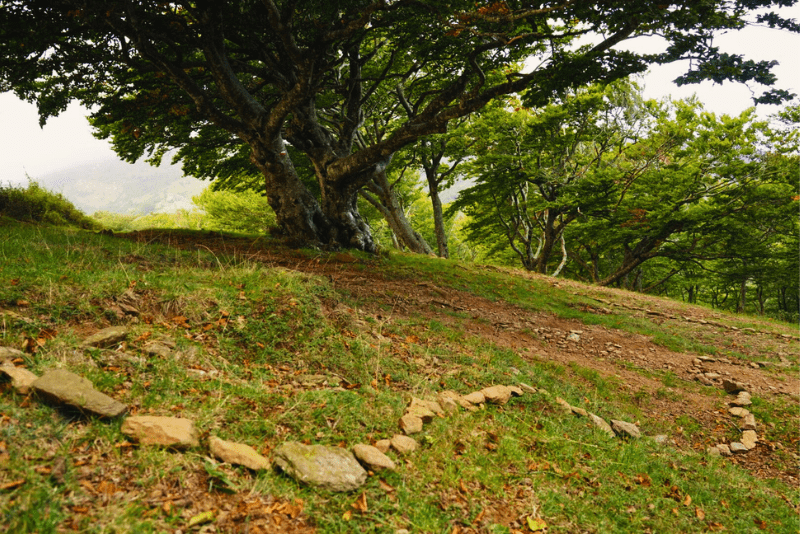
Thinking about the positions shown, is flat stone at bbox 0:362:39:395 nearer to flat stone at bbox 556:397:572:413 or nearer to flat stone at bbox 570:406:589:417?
flat stone at bbox 556:397:572:413

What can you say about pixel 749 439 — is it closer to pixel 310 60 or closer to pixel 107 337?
pixel 107 337

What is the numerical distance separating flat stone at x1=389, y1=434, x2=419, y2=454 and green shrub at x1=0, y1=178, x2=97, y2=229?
12.1 metres

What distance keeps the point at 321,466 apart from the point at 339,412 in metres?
0.65

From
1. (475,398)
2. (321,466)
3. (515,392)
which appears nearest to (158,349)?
(321,466)

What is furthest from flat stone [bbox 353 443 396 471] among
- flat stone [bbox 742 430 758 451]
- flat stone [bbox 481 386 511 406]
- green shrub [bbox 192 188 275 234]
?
green shrub [bbox 192 188 275 234]

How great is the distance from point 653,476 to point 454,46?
7.91 meters

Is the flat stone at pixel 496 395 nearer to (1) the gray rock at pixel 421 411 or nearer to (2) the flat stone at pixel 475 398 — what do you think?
(2) the flat stone at pixel 475 398

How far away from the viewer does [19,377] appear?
93.8 inches

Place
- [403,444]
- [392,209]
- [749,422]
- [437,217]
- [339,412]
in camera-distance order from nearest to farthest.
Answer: [403,444] < [339,412] < [749,422] < [392,209] < [437,217]

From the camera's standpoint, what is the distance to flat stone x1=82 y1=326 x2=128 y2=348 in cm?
318

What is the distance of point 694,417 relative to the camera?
4902 millimetres

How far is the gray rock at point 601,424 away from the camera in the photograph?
13.1 feet

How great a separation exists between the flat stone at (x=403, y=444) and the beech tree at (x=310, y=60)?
5.70m

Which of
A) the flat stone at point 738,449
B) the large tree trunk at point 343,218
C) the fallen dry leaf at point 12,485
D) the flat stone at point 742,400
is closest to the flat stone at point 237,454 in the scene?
the fallen dry leaf at point 12,485
